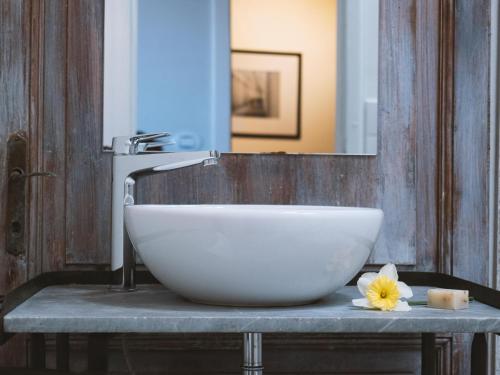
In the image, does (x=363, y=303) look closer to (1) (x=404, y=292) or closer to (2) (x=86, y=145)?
(1) (x=404, y=292)

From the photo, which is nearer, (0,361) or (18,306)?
(18,306)

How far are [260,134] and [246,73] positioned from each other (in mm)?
120

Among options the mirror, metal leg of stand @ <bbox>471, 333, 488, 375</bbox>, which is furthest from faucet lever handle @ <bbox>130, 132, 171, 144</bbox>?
metal leg of stand @ <bbox>471, 333, 488, 375</bbox>

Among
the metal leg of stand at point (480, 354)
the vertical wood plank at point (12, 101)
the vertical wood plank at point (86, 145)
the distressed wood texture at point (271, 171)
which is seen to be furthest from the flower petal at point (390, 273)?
the vertical wood plank at point (12, 101)

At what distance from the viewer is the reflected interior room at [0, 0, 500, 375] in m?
1.33

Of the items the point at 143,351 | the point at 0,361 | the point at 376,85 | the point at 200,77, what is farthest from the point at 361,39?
the point at 0,361

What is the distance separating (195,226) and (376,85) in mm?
582

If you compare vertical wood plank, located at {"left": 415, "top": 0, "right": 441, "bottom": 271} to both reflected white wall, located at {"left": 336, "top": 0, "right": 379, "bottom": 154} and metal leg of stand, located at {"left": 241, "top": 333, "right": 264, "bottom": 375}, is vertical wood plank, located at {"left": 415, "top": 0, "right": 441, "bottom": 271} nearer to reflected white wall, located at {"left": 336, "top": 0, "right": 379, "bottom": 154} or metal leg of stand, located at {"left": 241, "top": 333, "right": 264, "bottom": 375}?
reflected white wall, located at {"left": 336, "top": 0, "right": 379, "bottom": 154}

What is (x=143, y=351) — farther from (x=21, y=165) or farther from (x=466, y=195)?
(x=466, y=195)

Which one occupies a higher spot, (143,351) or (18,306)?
(18,306)

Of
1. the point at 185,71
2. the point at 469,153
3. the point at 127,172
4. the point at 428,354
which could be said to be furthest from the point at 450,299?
the point at 185,71

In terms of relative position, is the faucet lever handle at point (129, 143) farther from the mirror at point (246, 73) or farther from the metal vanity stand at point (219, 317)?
the metal vanity stand at point (219, 317)

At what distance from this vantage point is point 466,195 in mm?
1373

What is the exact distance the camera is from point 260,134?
4.52 ft
